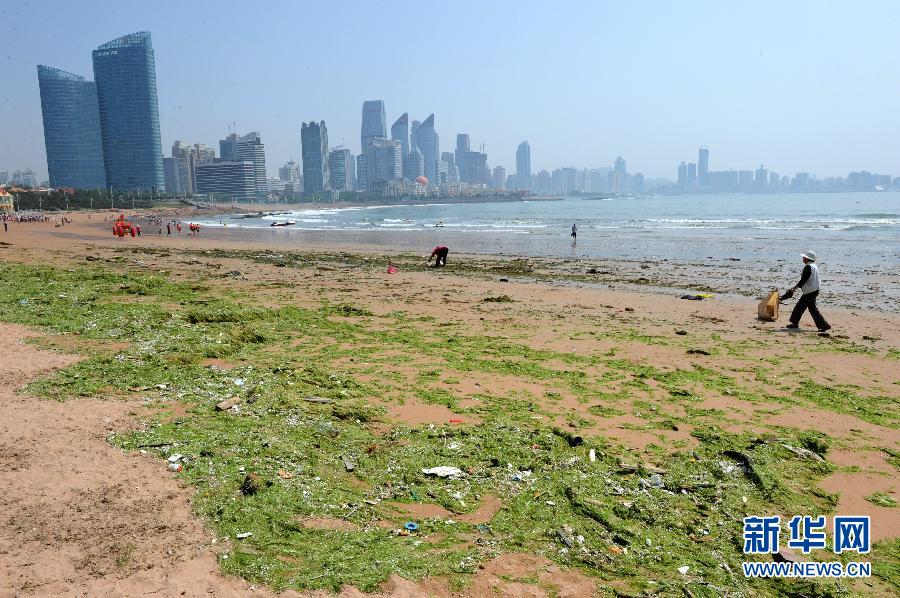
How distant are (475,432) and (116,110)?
718 ft

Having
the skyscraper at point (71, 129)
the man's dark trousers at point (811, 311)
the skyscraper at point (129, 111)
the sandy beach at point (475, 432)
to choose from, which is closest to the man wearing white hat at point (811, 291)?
the man's dark trousers at point (811, 311)

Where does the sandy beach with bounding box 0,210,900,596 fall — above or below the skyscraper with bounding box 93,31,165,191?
below

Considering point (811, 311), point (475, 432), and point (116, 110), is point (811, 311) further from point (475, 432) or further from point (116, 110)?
point (116, 110)

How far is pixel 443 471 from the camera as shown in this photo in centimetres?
526

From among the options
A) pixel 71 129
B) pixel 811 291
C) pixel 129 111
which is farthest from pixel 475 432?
pixel 71 129

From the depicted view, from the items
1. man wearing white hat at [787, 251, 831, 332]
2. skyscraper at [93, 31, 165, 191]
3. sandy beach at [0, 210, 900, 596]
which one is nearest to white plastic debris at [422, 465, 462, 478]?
sandy beach at [0, 210, 900, 596]

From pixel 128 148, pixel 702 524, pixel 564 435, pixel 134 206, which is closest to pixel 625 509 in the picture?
pixel 702 524

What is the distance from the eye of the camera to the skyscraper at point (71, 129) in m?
183

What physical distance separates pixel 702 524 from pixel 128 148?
217810 mm

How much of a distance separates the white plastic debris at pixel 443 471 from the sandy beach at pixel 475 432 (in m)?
0.21

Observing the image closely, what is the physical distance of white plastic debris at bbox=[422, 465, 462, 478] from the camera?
5199mm

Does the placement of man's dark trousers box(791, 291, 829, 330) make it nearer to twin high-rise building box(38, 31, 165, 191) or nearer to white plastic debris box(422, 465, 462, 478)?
white plastic debris box(422, 465, 462, 478)

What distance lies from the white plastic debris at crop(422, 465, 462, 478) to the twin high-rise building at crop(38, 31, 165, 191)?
20598 centimetres

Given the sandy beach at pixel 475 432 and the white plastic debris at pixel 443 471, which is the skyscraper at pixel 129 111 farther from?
the white plastic debris at pixel 443 471
